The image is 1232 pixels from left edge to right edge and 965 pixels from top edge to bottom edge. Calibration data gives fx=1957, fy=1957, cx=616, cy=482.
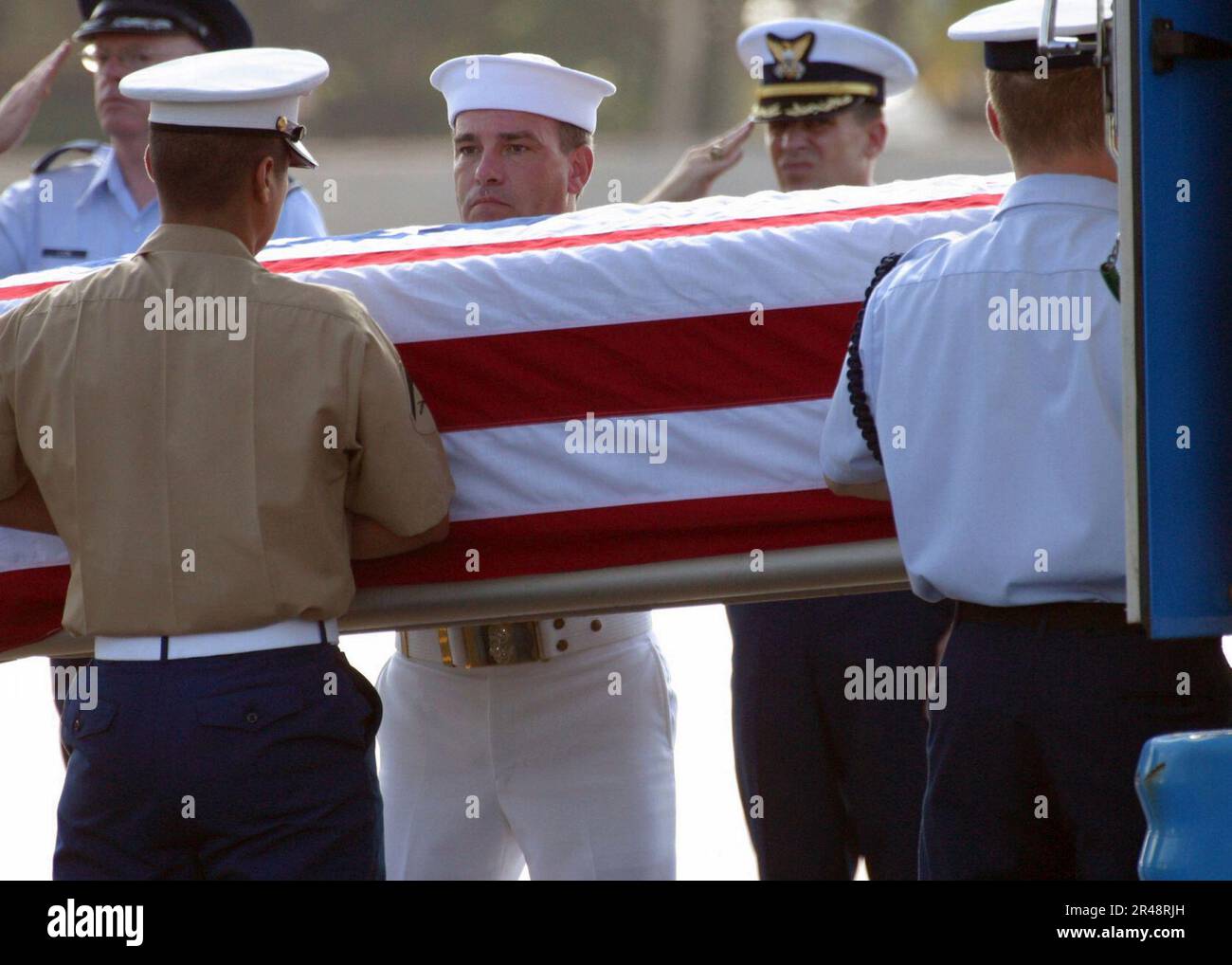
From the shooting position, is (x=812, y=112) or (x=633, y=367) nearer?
(x=633, y=367)

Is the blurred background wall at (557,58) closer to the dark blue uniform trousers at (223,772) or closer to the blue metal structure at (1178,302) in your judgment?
the dark blue uniform trousers at (223,772)

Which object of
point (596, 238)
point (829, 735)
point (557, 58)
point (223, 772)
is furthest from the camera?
point (557, 58)

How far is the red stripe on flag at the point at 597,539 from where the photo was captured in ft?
8.38

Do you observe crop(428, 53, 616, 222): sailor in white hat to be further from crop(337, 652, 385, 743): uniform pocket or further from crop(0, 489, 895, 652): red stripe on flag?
crop(337, 652, 385, 743): uniform pocket

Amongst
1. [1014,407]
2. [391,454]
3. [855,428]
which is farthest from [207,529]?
[1014,407]

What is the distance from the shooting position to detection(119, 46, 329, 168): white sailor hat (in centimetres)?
228

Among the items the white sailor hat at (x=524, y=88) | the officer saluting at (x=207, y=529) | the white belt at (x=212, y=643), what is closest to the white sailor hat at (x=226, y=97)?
the officer saluting at (x=207, y=529)

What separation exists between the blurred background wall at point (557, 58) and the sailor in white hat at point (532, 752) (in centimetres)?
1568

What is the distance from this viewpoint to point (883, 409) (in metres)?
2.15

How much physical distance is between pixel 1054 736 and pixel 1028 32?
0.76 metres

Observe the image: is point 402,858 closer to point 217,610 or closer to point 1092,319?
point 217,610

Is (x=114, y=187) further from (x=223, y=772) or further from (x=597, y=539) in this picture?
(x=223, y=772)

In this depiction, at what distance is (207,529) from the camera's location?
2203 mm
